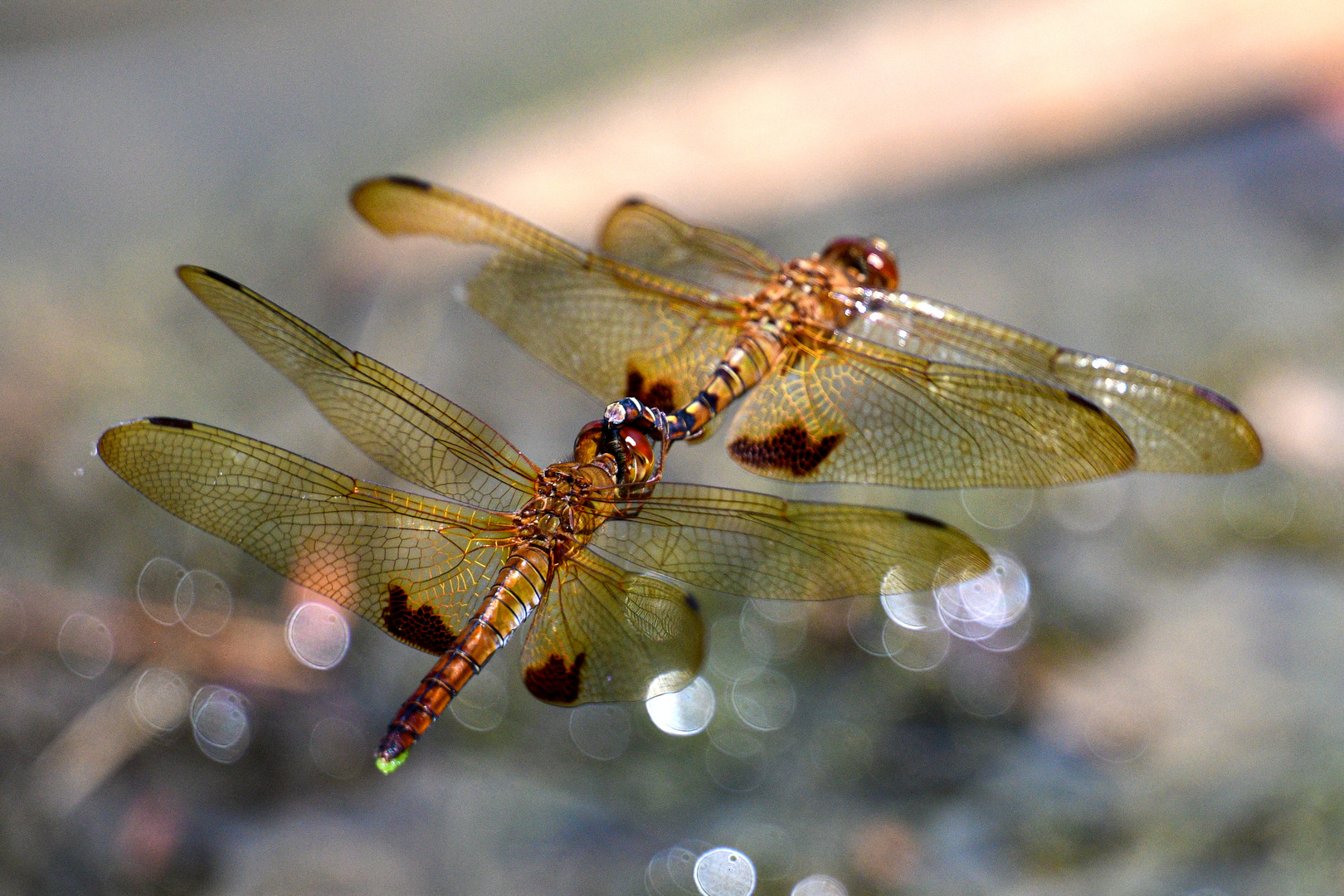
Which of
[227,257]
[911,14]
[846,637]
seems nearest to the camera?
[846,637]

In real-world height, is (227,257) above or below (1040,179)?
below

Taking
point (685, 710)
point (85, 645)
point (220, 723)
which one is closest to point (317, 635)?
point (220, 723)

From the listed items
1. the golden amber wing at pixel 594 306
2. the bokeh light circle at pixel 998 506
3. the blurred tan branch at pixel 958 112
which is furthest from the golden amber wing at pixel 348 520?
the blurred tan branch at pixel 958 112

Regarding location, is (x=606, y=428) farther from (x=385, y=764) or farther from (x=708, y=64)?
(x=708, y=64)

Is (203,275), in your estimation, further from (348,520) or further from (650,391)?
(650,391)

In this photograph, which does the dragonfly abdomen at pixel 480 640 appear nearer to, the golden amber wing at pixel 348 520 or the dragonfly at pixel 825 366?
the golden amber wing at pixel 348 520

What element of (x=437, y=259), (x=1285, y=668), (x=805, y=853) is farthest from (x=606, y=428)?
(x=437, y=259)
